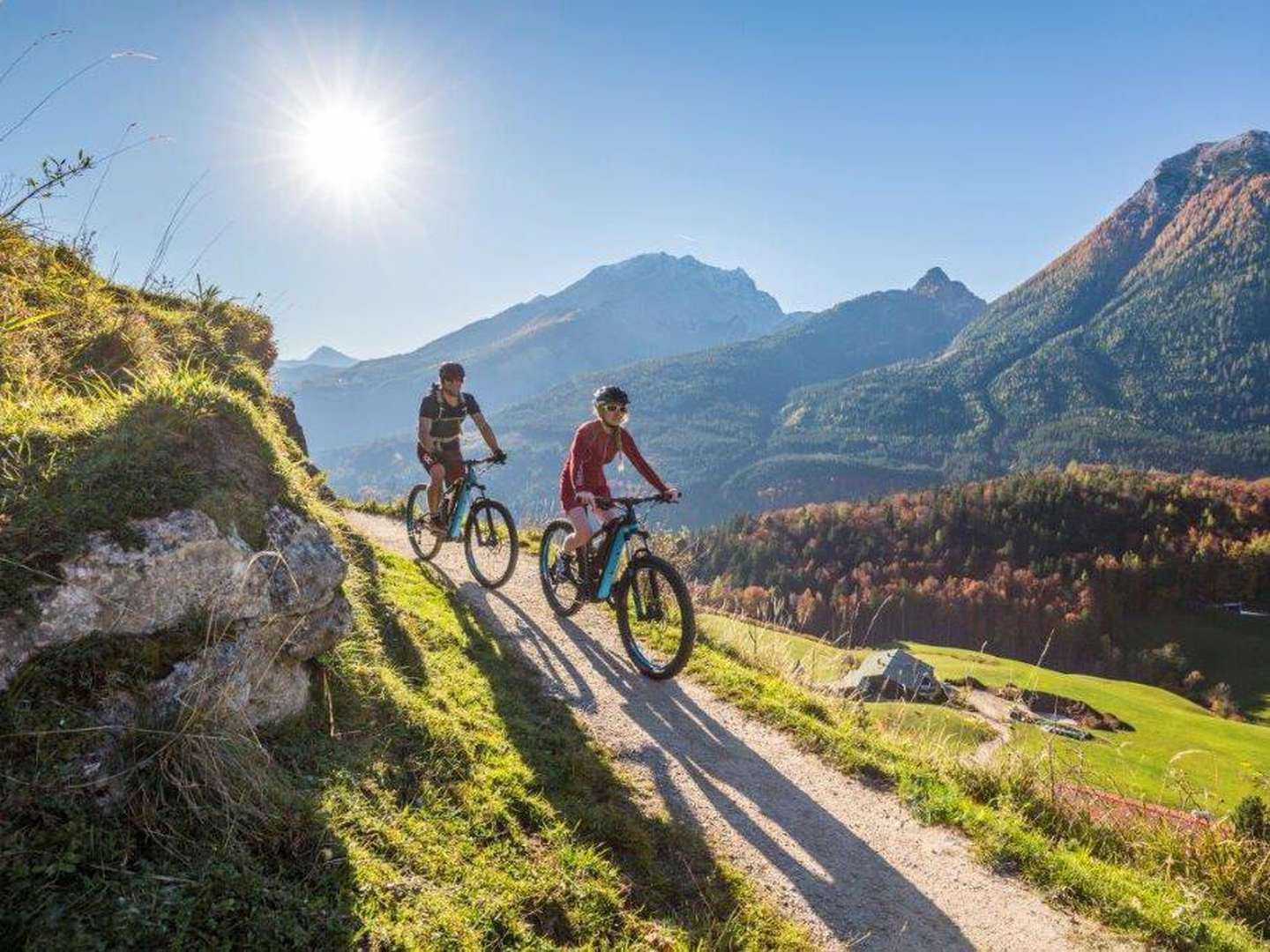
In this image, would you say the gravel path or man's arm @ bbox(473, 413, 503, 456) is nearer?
the gravel path

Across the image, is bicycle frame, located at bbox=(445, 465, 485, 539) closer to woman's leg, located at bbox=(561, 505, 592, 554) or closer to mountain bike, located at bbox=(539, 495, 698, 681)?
mountain bike, located at bbox=(539, 495, 698, 681)

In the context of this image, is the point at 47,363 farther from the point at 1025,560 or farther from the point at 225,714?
the point at 1025,560

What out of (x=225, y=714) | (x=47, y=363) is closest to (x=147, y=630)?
(x=225, y=714)

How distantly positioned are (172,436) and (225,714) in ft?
6.68

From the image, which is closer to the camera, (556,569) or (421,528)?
(556,569)

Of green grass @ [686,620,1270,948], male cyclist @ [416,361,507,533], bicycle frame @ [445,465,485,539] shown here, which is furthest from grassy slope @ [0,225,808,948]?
bicycle frame @ [445,465,485,539]

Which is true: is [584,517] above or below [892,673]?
above

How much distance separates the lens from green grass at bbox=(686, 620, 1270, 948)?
17.8 ft

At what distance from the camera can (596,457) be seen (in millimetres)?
9555

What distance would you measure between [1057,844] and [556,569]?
6967 mm

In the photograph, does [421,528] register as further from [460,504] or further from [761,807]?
[761,807]

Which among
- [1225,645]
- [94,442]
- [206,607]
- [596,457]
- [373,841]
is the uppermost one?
Answer: [94,442]

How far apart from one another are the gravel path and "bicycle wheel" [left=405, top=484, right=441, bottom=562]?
15.6ft

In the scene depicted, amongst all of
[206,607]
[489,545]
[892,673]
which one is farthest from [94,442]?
[892,673]
